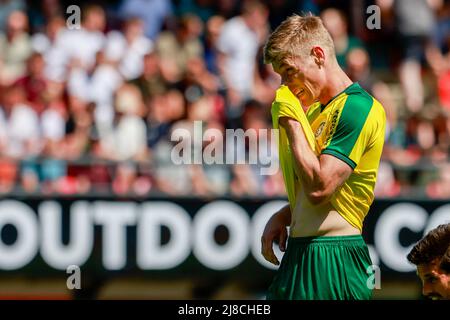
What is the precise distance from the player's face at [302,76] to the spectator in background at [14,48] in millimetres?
8214

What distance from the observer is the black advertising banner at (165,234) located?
1191 centimetres

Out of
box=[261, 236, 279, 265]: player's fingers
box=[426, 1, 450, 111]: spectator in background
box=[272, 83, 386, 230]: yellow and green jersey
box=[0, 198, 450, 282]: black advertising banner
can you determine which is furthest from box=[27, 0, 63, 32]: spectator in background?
box=[272, 83, 386, 230]: yellow and green jersey

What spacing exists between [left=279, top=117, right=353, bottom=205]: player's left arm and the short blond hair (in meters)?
0.35

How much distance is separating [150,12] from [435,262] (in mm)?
9416

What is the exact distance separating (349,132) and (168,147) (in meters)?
6.77

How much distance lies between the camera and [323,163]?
5.67 meters

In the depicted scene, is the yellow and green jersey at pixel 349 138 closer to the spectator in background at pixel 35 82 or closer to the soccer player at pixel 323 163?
the soccer player at pixel 323 163

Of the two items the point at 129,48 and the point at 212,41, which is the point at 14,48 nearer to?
the point at 129,48

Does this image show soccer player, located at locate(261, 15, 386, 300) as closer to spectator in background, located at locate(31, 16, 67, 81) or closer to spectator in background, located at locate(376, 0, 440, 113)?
spectator in background, located at locate(31, 16, 67, 81)

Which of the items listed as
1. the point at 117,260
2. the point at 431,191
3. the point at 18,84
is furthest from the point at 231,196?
the point at 18,84

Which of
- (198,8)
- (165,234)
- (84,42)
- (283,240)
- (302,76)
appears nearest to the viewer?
(302,76)

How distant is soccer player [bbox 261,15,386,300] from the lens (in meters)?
5.66

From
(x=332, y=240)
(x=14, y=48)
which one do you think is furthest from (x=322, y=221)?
(x=14, y=48)

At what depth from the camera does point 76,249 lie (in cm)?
1191
